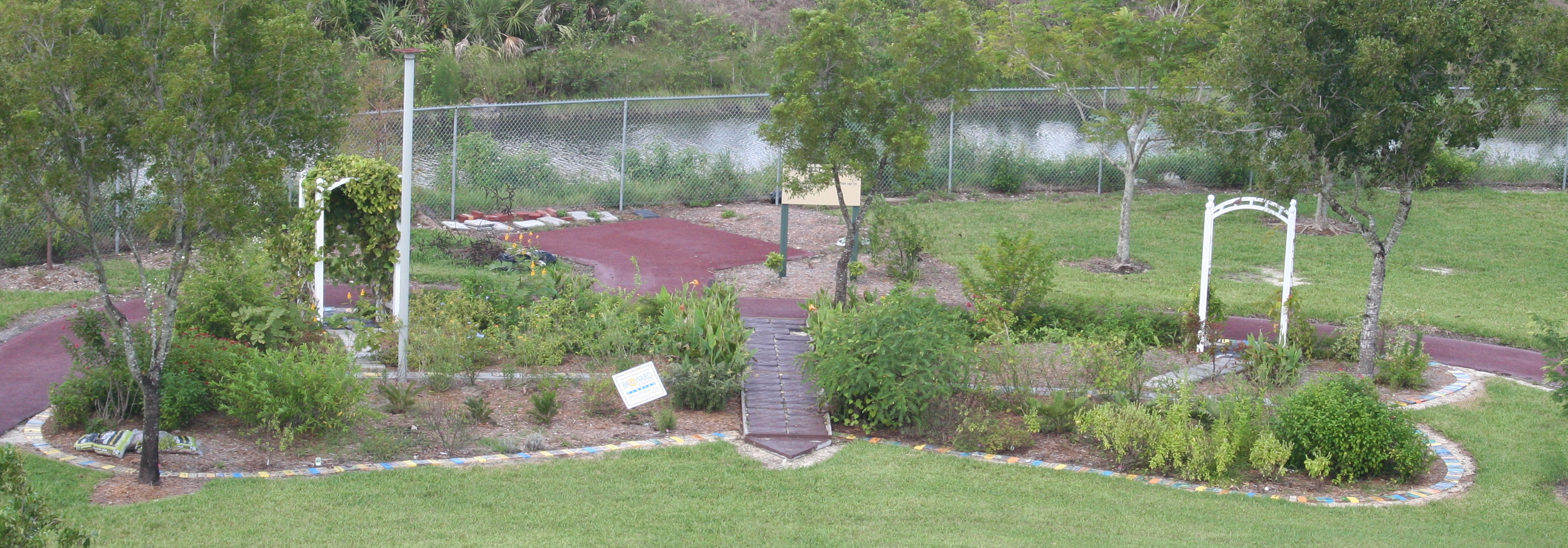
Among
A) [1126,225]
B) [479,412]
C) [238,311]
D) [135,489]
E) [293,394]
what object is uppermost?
[1126,225]

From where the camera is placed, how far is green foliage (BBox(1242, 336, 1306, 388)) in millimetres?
11281

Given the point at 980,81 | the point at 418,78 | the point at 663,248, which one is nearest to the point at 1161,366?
the point at 980,81

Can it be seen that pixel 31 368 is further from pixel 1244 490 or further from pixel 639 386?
pixel 1244 490

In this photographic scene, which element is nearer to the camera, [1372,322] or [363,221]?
[1372,322]

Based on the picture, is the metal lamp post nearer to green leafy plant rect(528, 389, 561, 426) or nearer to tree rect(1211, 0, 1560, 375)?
green leafy plant rect(528, 389, 561, 426)

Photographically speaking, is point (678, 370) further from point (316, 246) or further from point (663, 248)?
point (663, 248)

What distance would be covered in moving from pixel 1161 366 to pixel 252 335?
818cm

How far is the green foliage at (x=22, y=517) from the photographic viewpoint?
413 cm

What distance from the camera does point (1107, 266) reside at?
16844mm

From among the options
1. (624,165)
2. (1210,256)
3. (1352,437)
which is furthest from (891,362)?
(624,165)

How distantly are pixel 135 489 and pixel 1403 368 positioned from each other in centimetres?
1043

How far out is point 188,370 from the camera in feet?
31.6

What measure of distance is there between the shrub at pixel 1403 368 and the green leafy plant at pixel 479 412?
317 inches

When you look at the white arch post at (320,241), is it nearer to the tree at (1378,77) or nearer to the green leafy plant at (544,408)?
the green leafy plant at (544,408)
